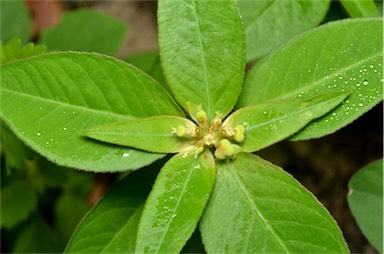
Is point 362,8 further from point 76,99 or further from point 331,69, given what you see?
point 76,99

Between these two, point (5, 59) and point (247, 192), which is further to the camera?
point (5, 59)

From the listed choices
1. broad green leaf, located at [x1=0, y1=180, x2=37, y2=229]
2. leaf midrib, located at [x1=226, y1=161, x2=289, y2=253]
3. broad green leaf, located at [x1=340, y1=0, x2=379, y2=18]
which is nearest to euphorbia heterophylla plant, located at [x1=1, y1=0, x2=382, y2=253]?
leaf midrib, located at [x1=226, y1=161, x2=289, y2=253]

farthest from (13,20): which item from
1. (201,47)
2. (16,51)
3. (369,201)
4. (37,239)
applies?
(369,201)

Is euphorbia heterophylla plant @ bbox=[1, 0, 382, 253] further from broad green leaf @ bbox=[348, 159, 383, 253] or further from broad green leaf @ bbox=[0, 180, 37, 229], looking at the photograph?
broad green leaf @ bbox=[0, 180, 37, 229]

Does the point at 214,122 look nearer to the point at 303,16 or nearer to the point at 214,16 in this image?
the point at 214,16

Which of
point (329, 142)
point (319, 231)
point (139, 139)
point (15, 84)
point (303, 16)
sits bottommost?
point (329, 142)

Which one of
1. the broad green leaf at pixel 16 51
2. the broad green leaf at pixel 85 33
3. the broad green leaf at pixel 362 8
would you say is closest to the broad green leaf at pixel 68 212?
the broad green leaf at pixel 85 33

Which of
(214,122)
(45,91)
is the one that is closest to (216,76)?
(214,122)

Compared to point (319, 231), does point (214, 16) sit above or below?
above
